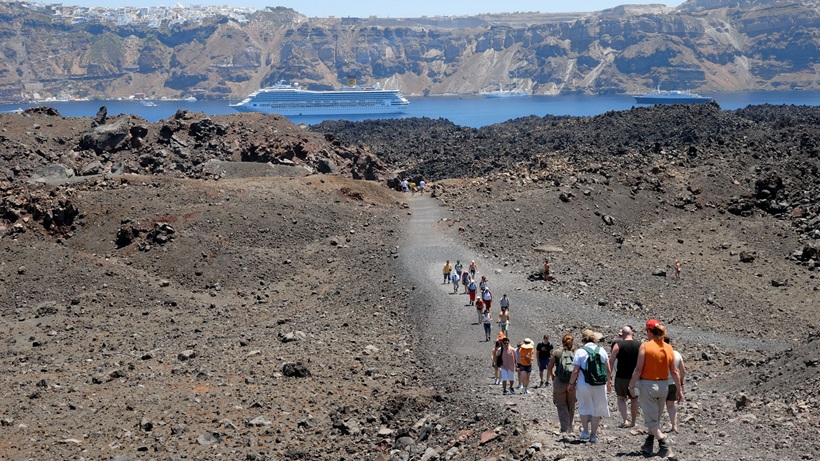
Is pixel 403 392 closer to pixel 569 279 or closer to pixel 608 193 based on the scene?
pixel 569 279

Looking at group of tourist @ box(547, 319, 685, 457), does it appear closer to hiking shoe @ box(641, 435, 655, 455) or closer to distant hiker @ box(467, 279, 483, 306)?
hiking shoe @ box(641, 435, 655, 455)

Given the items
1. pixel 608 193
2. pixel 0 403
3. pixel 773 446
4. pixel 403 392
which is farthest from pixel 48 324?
pixel 608 193

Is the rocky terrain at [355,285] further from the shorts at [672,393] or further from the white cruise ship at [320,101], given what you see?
the white cruise ship at [320,101]

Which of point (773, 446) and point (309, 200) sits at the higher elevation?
point (773, 446)

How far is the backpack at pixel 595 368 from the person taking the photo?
11.8 metres

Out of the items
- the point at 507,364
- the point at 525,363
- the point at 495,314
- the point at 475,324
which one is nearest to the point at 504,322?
the point at 475,324

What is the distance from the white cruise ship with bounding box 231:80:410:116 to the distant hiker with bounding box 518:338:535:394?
116929mm

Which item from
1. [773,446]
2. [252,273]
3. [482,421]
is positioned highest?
[773,446]

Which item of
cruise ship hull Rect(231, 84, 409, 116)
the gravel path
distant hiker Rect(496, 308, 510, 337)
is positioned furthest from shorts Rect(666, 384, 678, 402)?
cruise ship hull Rect(231, 84, 409, 116)

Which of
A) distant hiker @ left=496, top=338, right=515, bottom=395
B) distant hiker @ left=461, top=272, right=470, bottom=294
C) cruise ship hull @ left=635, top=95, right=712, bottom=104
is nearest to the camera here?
distant hiker @ left=496, top=338, right=515, bottom=395

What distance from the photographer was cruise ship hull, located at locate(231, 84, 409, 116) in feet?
434

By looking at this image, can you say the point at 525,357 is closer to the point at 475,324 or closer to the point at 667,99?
the point at 475,324

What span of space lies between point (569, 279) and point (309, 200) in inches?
467

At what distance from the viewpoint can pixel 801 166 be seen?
4231 centimetres
